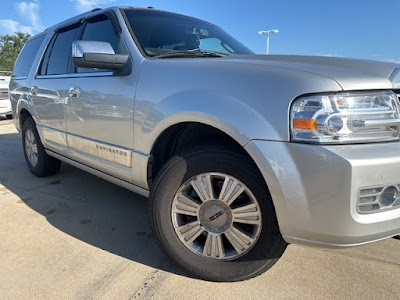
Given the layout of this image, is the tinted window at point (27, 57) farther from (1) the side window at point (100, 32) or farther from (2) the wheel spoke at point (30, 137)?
(1) the side window at point (100, 32)

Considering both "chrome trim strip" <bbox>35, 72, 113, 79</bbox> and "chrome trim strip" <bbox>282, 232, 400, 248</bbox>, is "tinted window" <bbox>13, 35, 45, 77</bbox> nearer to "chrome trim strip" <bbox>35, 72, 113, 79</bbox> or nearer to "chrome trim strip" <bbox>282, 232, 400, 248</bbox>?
"chrome trim strip" <bbox>35, 72, 113, 79</bbox>

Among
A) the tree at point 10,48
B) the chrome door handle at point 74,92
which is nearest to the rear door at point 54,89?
the chrome door handle at point 74,92

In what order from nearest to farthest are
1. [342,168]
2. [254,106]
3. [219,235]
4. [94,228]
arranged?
[342,168] → [254,106] → [219,235] → [94,228]

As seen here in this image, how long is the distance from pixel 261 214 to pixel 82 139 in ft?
5.96

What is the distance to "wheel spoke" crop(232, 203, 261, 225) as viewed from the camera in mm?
1722

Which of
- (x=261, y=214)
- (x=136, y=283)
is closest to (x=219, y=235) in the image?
(x=261, y=214)

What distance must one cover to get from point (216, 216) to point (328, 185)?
692mm

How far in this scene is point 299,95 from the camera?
149cm

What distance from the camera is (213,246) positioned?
1.88m

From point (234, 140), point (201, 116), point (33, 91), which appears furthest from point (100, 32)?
point (234, 140)

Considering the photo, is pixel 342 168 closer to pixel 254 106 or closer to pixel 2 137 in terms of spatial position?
pixel 254 106

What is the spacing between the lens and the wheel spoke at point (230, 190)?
1.75 m

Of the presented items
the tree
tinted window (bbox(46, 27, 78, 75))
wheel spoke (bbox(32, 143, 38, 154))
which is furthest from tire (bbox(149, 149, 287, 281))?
the tree

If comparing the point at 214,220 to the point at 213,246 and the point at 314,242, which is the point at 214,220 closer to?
the point at 213,246
